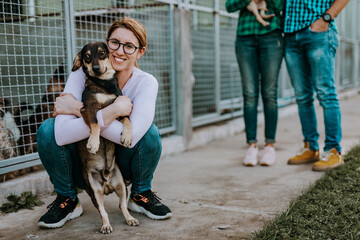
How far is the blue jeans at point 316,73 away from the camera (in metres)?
3.55

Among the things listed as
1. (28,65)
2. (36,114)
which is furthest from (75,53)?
(36,114)

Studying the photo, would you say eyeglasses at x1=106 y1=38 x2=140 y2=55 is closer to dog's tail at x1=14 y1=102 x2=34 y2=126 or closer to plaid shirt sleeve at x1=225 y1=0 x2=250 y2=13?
dog's tail at x1=14 y1=102 x2=34 y2=126

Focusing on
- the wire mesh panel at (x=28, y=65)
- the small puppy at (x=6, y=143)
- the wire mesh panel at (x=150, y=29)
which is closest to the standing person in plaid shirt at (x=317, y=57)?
the wire mesh panel at (x=150, y=29)

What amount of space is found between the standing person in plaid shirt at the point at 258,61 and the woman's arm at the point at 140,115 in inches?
67.4

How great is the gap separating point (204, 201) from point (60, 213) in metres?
1.04

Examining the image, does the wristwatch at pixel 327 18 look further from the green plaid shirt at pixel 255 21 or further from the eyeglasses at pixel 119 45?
the eyeglasses at pixel 119 45

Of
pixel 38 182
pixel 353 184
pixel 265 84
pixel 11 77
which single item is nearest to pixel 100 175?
pixel 38 182

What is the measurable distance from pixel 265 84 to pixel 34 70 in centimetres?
217

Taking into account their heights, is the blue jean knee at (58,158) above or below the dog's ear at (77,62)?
below

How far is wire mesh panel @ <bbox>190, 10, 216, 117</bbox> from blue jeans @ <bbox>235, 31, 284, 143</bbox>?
4.80ft

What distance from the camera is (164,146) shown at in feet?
14.8

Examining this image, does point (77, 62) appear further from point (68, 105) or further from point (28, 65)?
point (28, 65)

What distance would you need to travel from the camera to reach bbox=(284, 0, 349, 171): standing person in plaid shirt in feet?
11.6

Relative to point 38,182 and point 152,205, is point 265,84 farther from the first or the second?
point 38,182
